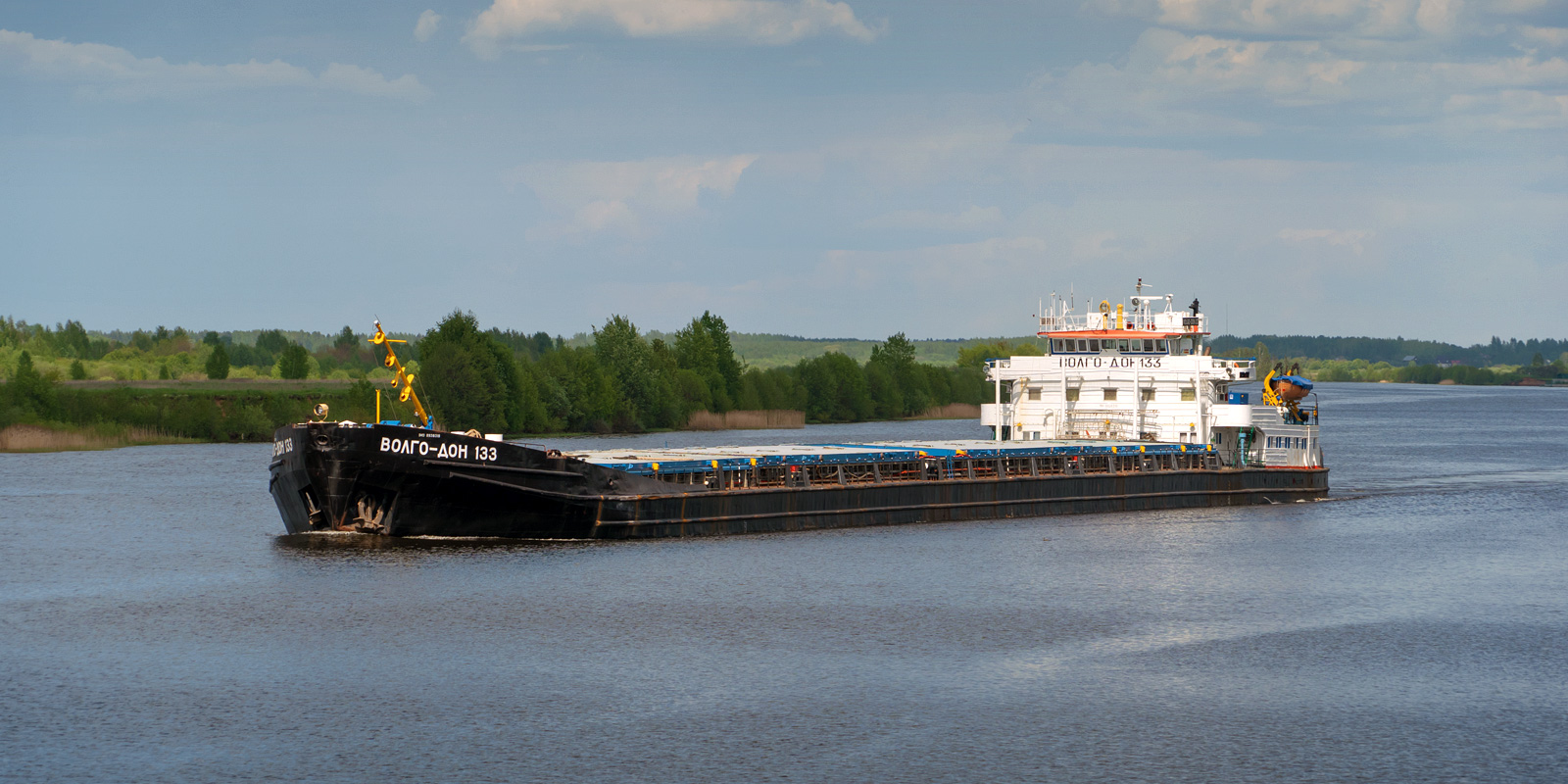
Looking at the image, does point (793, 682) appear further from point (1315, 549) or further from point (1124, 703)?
point (1315, 549)

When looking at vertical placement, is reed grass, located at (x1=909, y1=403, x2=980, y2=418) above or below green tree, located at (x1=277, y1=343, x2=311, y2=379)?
below

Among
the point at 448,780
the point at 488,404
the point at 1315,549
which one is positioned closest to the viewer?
the point at 448,780

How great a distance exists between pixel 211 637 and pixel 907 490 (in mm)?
23045

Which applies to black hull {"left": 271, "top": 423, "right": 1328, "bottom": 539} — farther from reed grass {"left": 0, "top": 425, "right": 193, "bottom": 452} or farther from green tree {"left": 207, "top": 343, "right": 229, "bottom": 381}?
green tree {"left": 207, "top": 343, "right": 229, "bottom": 381}

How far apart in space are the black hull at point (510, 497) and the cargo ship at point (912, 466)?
5 centimetres

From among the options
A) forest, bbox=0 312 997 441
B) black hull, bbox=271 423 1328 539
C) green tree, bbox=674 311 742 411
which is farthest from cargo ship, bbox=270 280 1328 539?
green tree, bbox=674 311 742 411

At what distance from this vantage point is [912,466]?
47.8m

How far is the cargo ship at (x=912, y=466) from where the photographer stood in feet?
120

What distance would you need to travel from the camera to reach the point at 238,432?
96125mm

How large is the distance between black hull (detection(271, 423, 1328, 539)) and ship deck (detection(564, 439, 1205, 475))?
83 cm

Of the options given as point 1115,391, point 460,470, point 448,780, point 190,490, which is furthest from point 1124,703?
point 190,490

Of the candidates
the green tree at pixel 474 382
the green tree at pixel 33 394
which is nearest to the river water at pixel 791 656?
the green tree at pixel 33 394

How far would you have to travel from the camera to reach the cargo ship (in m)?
36.7

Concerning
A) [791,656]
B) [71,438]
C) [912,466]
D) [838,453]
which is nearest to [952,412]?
[71,438]
